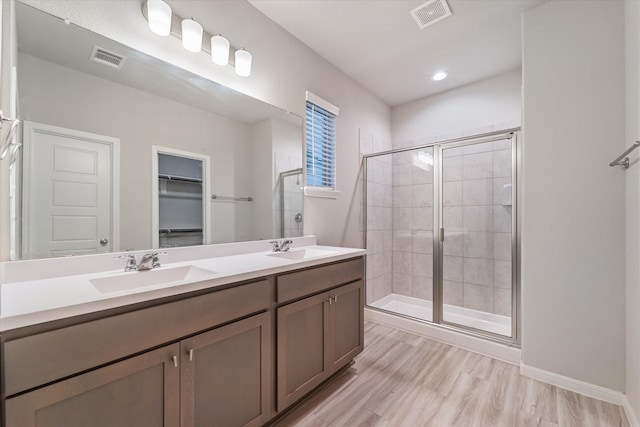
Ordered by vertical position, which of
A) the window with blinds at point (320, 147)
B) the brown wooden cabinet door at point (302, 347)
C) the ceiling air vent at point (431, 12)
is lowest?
the brown wooden cabinet door at point (302, 347)

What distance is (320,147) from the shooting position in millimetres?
2525

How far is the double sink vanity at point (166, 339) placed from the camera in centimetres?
73

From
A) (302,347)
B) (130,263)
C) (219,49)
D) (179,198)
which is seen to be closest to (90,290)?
(130,263)

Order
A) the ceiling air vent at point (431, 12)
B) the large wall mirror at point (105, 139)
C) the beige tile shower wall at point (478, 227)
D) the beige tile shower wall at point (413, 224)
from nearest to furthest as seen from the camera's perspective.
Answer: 1. the large wall mirror at point (105, 139)
2. the ceiling air vent at point (431, 12)
3. the beige tile shower wall at point (478, 227)
4. the beige tile shower wall at point (413, 224)

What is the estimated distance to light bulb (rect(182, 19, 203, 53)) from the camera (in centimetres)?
151

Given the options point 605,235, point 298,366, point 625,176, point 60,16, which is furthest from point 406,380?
point 60,16

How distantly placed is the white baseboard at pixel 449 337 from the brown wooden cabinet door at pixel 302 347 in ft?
4.25

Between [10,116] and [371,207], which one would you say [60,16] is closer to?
[10,116]

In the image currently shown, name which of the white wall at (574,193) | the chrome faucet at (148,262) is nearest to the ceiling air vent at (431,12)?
the white wall at (574,193)

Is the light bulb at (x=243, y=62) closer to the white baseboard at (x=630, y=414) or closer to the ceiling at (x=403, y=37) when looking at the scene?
the ceiling at (x=403, y=37)

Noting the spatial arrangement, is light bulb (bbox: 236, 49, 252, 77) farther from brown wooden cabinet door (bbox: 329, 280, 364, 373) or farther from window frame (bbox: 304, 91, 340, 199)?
brown wooden cabinet door (bbox: 329, 280, 364, 373)

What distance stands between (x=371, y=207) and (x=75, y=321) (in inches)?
109

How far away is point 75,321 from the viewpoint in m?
0.78

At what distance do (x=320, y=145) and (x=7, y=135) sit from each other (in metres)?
1.95
